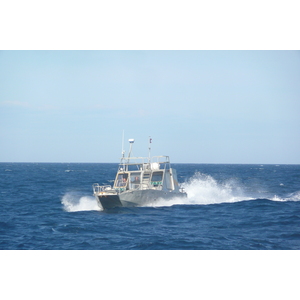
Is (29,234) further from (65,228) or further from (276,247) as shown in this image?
(276,247)

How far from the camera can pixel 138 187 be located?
2669 centimetres

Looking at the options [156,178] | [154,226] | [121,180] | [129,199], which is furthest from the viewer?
[156,178]

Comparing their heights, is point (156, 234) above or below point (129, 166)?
below

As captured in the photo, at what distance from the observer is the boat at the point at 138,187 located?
2498cm

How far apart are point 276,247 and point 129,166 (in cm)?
1584

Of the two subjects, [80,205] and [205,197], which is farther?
[205,197]

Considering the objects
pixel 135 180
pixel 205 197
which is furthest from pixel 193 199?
pixel 135 180

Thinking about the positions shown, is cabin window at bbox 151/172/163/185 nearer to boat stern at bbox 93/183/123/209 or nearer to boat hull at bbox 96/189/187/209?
boat hull at bbox 96/189/187/209

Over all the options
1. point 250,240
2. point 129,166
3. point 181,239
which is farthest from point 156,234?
point 129,166

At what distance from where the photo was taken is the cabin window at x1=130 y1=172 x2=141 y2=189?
2712 centimetres

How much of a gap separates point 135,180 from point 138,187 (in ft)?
2.62

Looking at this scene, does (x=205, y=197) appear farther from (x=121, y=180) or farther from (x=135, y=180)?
(x=121, y=180)

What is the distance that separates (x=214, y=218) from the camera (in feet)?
75.0

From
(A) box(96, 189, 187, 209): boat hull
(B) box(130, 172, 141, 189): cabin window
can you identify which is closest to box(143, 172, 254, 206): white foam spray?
(A) box(96, 189, 187, 209): boat hull
